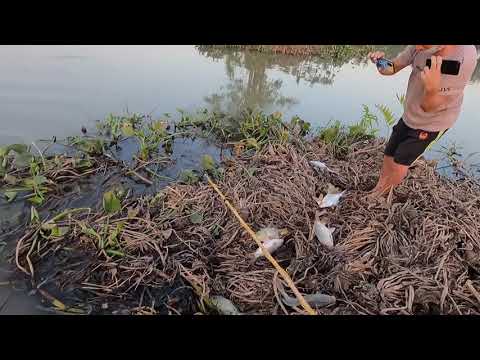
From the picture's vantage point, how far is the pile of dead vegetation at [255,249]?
165 cm

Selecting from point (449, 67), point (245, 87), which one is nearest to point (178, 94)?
point (245, 87)

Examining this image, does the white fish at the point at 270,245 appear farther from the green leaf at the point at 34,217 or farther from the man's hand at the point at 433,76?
the green leaf at the point at 34,217

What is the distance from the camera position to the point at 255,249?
1.96 meters

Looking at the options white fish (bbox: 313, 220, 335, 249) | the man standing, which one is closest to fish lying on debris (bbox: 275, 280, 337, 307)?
white fish (bbox: 313, 220, 335, 249)

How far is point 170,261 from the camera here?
1809 mm

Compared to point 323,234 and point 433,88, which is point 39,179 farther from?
point 433,88

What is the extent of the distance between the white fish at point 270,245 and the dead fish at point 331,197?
55 centimetres

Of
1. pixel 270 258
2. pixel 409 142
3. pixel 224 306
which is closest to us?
pixel 224 306

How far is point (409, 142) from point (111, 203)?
79.8 inches

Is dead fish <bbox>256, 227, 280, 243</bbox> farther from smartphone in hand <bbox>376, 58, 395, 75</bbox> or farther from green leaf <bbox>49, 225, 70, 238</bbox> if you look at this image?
smartphone in hand <bbox>376, 58, 395, 75</bbox>

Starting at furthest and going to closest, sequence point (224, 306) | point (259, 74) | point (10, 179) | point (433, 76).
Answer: point (259, 74) → point (10, 179) → point (433, 76) → point (224, 306)

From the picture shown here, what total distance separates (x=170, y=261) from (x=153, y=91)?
115 inches
